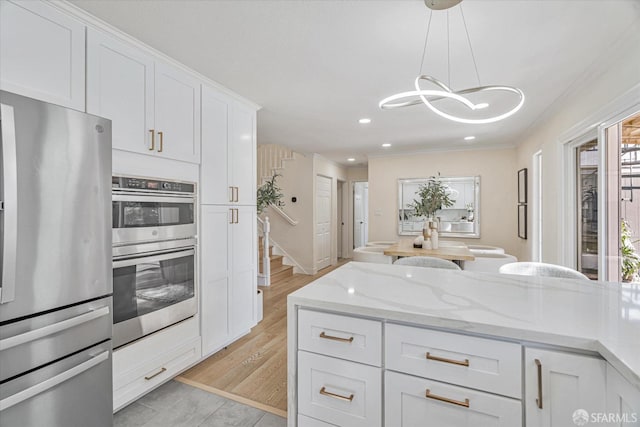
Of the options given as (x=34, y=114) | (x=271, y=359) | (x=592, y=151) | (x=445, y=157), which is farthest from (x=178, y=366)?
(x=445, y=157)

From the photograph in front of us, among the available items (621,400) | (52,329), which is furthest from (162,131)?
(621,400)

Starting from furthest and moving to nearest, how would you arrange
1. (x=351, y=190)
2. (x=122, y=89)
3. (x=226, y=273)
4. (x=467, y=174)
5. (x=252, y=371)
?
(x=351, y=190), (x=467, y=174), (x=226, y=273), (x=252, y=371), (x=122, y=89)

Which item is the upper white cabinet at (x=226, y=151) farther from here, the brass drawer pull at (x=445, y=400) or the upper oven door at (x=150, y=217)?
the brass drawer pull at (x=445, y=400)

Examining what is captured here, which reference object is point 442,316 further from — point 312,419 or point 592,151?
point 592,151

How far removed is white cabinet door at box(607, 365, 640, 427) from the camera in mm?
753

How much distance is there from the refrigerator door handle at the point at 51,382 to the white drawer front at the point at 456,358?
56.9 inches

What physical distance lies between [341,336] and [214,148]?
198 cm

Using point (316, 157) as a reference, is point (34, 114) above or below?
below

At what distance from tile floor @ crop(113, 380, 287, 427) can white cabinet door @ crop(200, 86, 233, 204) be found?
144cm

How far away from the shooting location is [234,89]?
2.69 m

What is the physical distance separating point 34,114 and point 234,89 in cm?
165

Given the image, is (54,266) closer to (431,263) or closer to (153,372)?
(153,372)

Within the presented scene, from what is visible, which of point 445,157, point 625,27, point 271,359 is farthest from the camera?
point 445,157

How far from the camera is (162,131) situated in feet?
6.87
